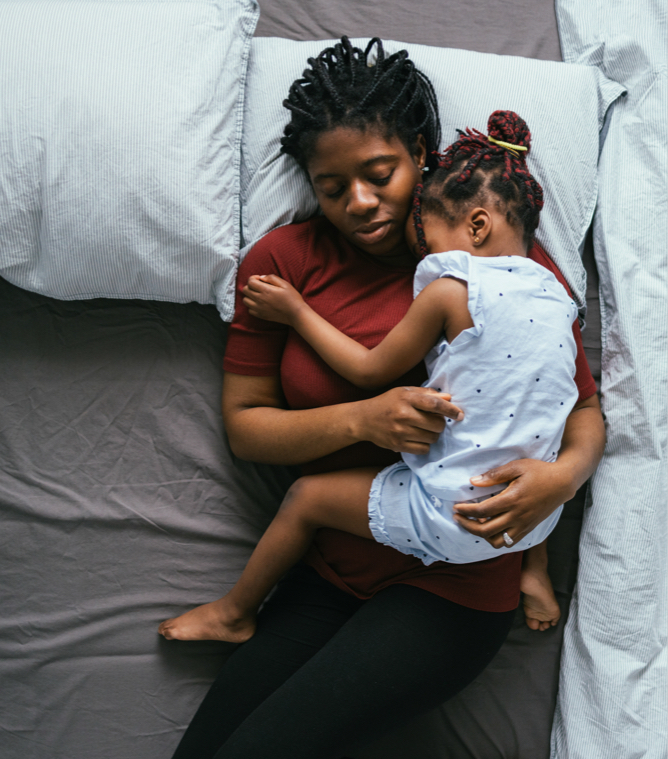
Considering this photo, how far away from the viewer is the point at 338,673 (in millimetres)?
1049

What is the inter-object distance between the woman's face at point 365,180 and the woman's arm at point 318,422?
293 millimetres

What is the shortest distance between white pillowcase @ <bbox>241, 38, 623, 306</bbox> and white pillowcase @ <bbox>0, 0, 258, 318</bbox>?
0.05m

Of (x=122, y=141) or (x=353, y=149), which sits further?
(x=122, y=141)

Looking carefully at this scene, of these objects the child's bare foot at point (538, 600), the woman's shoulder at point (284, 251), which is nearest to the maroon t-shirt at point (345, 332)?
the woman's shoulder at point (284, 251)

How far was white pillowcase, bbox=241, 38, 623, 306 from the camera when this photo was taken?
121cm

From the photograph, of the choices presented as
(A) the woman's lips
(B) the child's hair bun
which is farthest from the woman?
(B) the child's hair bun

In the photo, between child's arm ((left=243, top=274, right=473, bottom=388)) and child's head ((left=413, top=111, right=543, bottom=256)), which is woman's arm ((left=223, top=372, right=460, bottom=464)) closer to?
child's arm ((left=243, top=274, right=473, bottom=388))

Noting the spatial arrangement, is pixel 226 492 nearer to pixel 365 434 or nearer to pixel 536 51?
pixel 365 434

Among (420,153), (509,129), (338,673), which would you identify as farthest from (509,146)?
(338,673)

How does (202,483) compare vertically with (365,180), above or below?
below

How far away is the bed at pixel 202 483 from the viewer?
122cm

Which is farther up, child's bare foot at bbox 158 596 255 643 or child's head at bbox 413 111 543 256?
child's head at bbox 413 111 543 256

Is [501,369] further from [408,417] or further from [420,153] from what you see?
[420,153]

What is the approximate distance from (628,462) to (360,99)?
2.73ft
